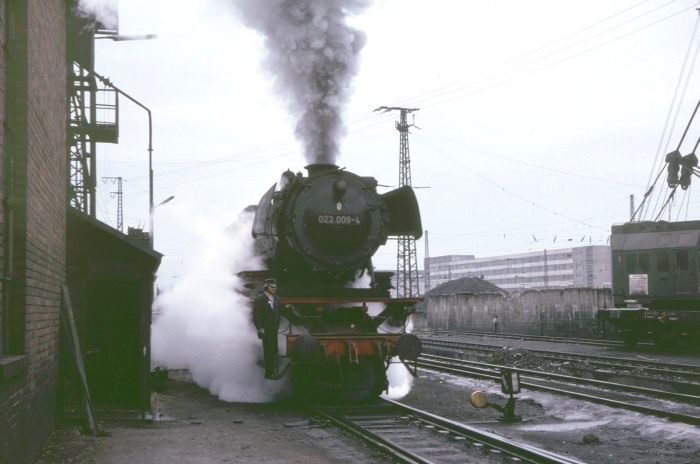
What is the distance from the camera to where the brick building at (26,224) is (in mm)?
5746

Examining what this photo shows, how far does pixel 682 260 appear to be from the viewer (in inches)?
866

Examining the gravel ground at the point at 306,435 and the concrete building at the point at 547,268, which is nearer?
the gravel ground at the point at 306,435

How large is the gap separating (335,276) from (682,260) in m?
14.8

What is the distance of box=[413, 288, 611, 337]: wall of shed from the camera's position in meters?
30.1

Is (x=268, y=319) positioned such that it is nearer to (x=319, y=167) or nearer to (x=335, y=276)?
(x=335, y=276)

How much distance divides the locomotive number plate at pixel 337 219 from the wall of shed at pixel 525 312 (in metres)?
18.0

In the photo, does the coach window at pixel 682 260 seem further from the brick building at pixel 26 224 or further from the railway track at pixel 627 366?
the brick building at pixel 26 224


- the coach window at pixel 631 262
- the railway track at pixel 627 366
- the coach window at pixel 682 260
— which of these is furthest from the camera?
the coach window at pixel 631 262

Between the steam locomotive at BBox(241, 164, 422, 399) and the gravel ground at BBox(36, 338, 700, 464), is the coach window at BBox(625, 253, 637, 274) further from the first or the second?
the steam locomotive at BBox(241, 164, 422, 399)

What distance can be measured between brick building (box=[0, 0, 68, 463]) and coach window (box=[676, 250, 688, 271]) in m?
18.8

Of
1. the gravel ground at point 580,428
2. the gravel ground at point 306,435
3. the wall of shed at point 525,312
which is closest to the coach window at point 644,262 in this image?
the wall of shed at point 525,312

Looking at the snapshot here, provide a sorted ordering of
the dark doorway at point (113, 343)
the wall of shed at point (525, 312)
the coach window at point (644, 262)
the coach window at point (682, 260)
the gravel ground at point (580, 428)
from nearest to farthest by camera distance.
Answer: the gravel ground at point (580, 428)
the dark doorway at point (113, 343)
the coach window at point (682, 260)
the coach window at point (644, 262)
the wall of shed at point (525, 312)

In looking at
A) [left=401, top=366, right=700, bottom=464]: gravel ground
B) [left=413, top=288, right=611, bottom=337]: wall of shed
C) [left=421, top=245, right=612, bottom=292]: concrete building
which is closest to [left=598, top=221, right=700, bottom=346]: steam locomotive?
[left=413, top=288, right=611, bottom=337]: wall of shed

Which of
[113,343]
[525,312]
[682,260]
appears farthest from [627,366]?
[525,312]
